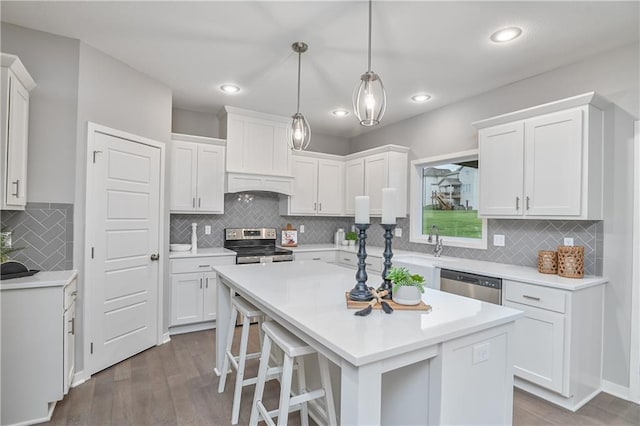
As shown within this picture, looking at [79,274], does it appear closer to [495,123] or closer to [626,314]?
[495,123]

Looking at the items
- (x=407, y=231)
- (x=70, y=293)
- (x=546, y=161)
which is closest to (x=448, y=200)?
(x=407, y=231)

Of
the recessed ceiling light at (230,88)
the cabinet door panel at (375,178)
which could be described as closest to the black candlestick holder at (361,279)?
the recessed ceiling light at (230,88)

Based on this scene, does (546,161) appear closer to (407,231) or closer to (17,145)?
(407,231)

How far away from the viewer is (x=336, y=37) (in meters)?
2.45

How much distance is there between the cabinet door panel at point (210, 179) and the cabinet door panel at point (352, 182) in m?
1.93

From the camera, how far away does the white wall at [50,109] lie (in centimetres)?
241

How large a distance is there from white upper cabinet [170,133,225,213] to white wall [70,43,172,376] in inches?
13.8

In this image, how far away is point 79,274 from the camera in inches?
103

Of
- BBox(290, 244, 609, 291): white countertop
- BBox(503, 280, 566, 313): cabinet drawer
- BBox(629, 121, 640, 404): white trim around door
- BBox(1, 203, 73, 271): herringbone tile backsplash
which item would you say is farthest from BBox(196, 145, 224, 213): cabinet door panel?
BBox(629, 121, 640, 404): white trim around door

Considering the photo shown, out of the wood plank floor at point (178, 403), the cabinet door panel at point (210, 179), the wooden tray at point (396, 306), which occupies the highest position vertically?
the cabinet door panel at point (210, 179)

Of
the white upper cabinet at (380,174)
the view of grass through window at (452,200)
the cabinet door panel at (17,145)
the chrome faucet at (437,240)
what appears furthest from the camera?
the white upper cabinet at (380,174)

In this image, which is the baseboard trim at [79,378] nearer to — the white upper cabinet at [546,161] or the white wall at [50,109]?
the white wall at [50,109]

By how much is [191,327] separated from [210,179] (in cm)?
178

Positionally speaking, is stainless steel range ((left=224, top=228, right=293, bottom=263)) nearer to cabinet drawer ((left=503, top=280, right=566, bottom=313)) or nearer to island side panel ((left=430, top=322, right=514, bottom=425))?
cabinet drawer ((left=503, top=280, right=566, bottom=313))
